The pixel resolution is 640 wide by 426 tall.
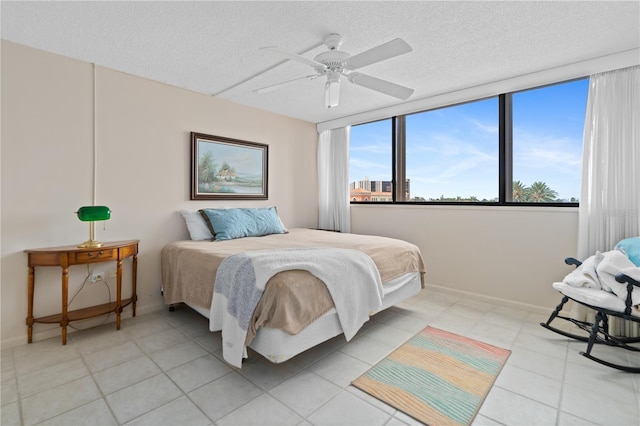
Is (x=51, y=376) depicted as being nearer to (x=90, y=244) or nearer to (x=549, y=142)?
(x=90, y=244)

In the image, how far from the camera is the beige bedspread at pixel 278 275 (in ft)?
5.95

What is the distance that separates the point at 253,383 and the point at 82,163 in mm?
2465

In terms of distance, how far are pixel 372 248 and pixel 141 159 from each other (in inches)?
98.6

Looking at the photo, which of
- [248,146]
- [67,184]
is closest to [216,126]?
[248,146]

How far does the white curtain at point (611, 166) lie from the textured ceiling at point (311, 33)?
36cm

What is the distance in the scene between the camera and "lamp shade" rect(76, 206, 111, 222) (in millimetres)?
2469

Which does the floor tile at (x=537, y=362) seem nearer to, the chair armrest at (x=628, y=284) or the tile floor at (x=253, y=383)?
the tile floor at (x=253, y=383)

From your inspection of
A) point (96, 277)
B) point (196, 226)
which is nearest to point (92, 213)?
point (96, 277)

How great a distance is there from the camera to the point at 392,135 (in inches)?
168

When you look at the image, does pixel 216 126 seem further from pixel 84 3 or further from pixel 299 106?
pixel 84 3

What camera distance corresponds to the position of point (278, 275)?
6.14ft

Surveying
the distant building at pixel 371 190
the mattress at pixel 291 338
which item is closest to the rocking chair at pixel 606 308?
the mattress at pixel 291 338

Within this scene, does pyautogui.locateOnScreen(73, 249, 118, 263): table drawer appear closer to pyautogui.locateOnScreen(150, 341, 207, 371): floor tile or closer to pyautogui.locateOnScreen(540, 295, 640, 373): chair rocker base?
pyautogui.locateOnScreen(150, 341, 207, 371): floor tile

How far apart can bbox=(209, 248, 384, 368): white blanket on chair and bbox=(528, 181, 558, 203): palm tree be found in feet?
6.70
